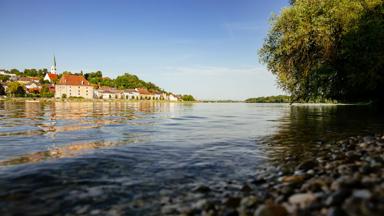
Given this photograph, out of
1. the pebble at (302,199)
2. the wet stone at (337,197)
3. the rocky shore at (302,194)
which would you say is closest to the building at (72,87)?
the rocky shore at (302,194)

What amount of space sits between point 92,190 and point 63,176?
1772 mm

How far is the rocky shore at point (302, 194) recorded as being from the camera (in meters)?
4.54

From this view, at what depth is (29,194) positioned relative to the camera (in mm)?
6656

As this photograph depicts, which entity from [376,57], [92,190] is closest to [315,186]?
[92,190]

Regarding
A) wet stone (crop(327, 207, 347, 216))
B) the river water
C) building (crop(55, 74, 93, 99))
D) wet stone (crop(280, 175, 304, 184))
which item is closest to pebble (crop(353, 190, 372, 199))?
wet stone (crop(327, 207, 347, 216))

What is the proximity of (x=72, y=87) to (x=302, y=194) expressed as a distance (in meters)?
199

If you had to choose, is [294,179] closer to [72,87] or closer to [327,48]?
[327,48]

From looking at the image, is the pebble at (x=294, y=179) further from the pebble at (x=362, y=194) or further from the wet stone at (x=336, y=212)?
the wet stone at (x=336, y=212)

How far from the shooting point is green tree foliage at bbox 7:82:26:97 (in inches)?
5950

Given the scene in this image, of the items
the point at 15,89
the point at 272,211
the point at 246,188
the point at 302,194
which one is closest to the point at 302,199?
the point at 302,194

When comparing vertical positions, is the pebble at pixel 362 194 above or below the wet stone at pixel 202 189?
above

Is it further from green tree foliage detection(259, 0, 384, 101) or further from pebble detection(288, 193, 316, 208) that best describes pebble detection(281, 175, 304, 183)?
green tree foliage detection(259, 0, 384, 101)

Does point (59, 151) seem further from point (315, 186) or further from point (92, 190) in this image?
point (315, 186)

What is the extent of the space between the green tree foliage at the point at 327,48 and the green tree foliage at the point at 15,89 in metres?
154
